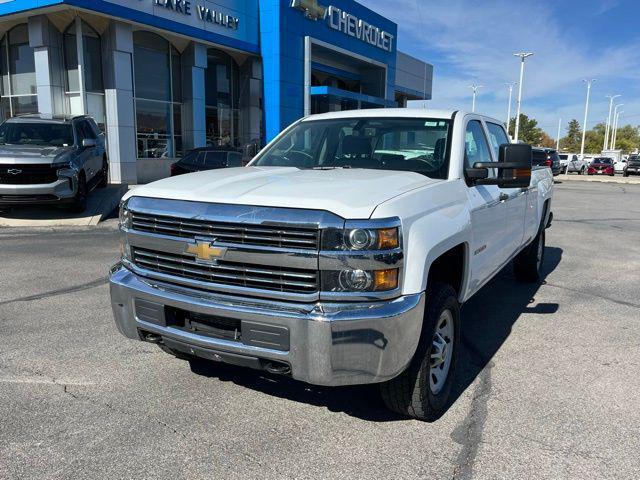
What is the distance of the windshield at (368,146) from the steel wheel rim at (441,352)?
1.06 meters

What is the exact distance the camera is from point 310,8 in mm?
24938

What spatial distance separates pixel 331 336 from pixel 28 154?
9.76m

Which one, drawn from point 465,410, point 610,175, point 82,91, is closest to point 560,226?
point 465,410

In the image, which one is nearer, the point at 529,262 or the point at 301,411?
the point at 301,411

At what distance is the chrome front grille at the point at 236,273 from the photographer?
284cm

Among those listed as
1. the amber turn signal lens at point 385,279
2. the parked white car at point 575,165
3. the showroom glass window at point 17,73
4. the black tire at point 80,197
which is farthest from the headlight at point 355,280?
the parked white car at point 575,165

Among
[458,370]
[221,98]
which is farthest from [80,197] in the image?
[221,98]

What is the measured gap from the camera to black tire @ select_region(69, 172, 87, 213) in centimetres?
1120

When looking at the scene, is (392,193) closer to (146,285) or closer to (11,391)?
(146,285)

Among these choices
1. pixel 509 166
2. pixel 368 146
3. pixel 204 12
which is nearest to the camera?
pixel 509 166

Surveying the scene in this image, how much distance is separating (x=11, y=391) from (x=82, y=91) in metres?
16.8

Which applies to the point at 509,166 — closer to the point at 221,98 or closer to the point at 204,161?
the point at 204,161

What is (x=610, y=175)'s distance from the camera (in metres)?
41.2

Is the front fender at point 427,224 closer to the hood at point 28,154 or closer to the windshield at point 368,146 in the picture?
the windshield at point 368,146
